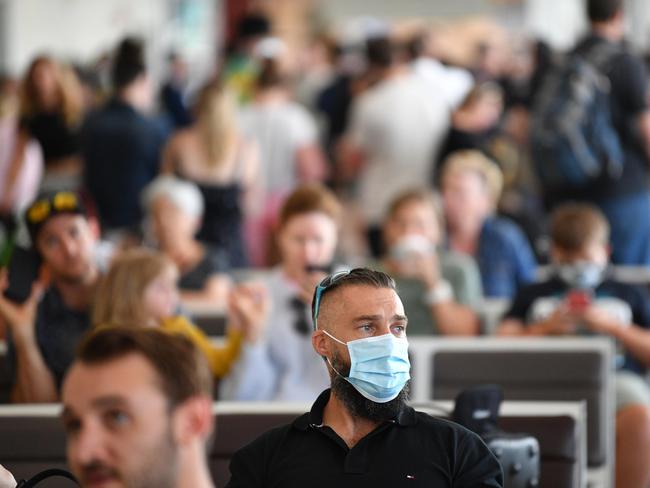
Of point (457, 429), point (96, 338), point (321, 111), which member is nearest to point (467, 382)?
point (457, 429)

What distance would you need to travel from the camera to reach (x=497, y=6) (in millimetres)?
21750

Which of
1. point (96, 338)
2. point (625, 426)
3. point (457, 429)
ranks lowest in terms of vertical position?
point (625, 426)

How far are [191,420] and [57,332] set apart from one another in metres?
2.60

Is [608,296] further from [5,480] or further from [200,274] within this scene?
[5,480]

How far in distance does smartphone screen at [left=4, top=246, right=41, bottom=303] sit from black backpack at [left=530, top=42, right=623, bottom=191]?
3.22 m

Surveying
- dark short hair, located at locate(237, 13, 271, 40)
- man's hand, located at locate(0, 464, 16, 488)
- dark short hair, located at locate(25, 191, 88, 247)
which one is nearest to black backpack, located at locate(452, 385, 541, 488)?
man's hand, located at locate(0, 464, 16, 488)

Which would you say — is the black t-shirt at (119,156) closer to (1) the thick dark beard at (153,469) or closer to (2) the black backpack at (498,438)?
(2) the black backpack at (498,438)

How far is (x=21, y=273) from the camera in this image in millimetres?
5027

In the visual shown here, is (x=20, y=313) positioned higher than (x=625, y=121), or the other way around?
(x=625, y=121)

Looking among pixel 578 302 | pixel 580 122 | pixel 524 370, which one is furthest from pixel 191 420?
pixel 580 122

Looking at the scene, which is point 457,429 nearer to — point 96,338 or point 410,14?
point 96,338

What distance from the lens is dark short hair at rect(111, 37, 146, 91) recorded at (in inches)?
345

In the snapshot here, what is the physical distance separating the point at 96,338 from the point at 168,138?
6497 millimetres

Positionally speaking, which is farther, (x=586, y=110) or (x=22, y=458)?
(x=586, y=110)
